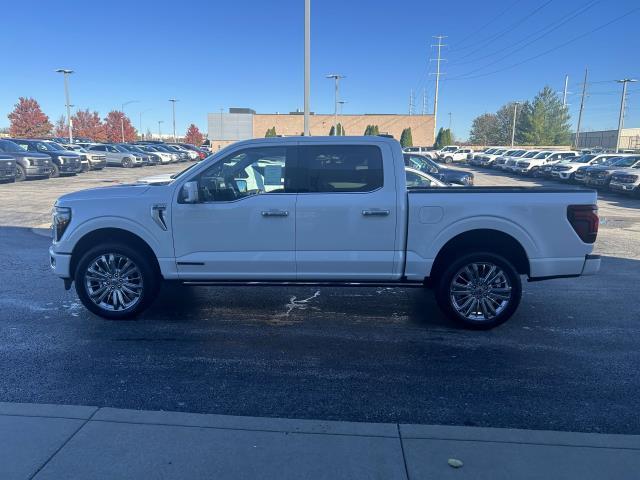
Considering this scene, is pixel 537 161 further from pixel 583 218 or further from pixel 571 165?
pixel 583 218

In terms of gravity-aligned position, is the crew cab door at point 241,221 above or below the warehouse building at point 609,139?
below

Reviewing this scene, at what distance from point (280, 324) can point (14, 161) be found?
21.0 metres

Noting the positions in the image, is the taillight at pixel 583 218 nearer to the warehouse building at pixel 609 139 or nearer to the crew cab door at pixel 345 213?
the crew cab door at pixel 345 213

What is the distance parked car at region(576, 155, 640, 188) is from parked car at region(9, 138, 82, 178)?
2516 cm

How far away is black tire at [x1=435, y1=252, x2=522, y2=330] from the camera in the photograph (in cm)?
535

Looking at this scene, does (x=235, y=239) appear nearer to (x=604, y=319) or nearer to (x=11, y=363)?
(x=11, y=363)

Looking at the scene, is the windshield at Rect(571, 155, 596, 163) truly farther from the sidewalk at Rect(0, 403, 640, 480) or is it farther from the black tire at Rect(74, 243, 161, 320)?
the sidewalk at Rect(0, 403, 640, 480)

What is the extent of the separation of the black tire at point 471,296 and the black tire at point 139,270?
308 cm

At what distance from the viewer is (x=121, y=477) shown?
292cm

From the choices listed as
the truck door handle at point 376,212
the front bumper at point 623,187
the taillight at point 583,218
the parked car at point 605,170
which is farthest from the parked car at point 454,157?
the truck door handle at point 376,212

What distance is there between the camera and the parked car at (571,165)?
27.8 m

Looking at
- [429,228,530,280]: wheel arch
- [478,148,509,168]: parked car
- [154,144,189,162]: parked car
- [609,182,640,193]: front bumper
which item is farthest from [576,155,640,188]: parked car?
[154,144,189,162]: parked car

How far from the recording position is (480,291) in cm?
545

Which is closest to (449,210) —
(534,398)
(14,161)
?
(534,398)
